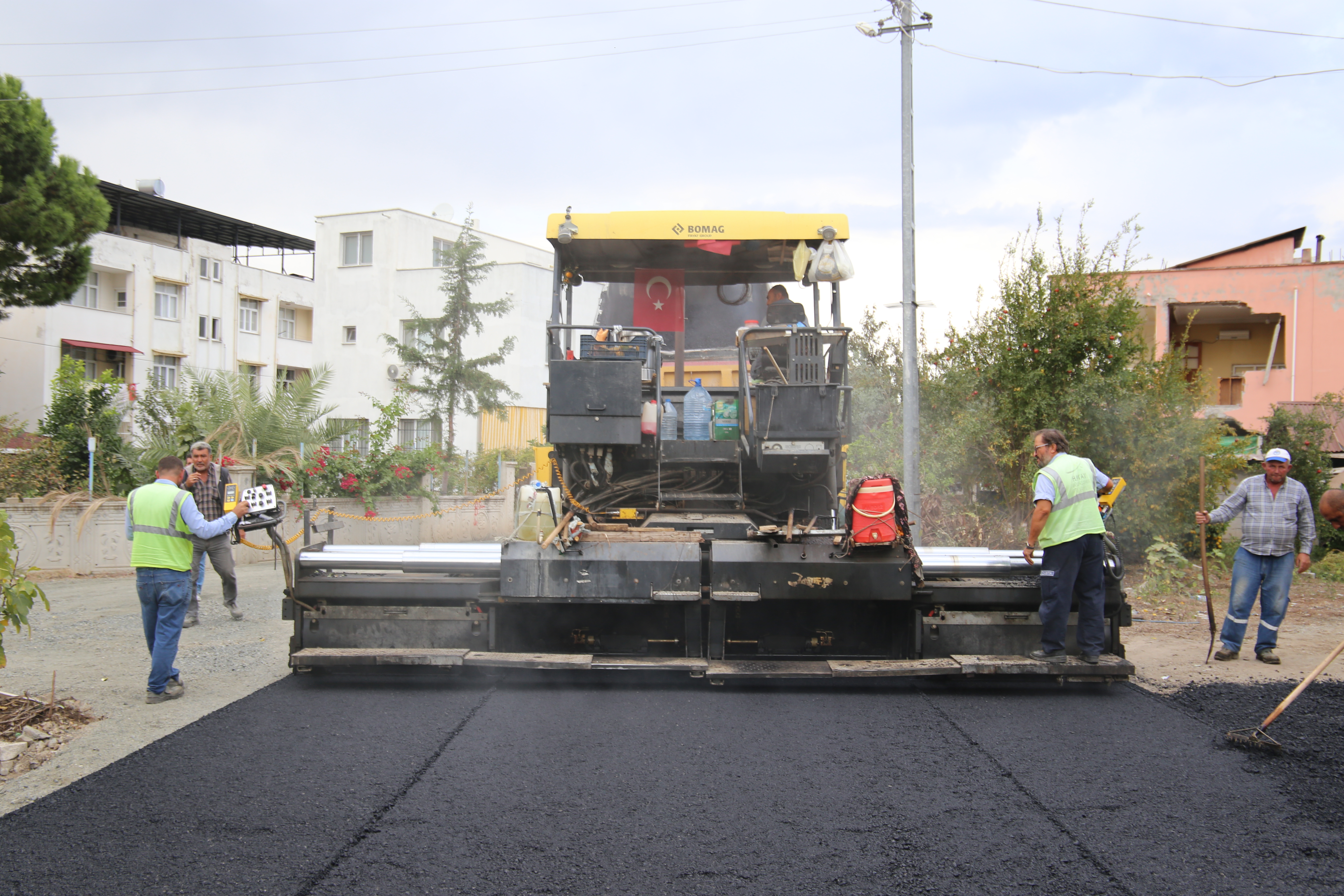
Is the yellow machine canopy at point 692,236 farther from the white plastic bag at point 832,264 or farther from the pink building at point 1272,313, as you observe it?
the pink building at point 1272,313

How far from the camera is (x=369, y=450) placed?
14633mm

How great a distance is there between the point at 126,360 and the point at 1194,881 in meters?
30.5

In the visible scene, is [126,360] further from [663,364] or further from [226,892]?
[226,892]

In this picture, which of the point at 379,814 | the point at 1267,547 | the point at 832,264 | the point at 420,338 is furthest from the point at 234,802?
the point at 420,338

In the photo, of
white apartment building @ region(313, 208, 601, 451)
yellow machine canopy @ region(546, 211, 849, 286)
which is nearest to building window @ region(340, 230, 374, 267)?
white apartment building @ region(313, 208, 601, 451)

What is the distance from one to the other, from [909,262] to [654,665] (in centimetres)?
781

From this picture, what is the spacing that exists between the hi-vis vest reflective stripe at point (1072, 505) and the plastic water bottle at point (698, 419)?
6.88 ft

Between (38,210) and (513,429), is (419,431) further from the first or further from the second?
(38,210)

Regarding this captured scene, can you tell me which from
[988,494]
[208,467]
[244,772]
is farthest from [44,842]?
[988,494]

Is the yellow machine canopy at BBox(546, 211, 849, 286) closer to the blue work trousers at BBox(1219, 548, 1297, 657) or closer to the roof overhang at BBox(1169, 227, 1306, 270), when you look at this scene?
the blue work trousers at BBox(1219, 548, 1297, 657)

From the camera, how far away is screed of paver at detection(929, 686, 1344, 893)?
310cm

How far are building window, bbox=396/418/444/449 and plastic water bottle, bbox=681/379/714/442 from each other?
1468cm

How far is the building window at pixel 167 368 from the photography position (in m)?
27.9

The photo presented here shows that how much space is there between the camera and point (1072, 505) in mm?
5355
